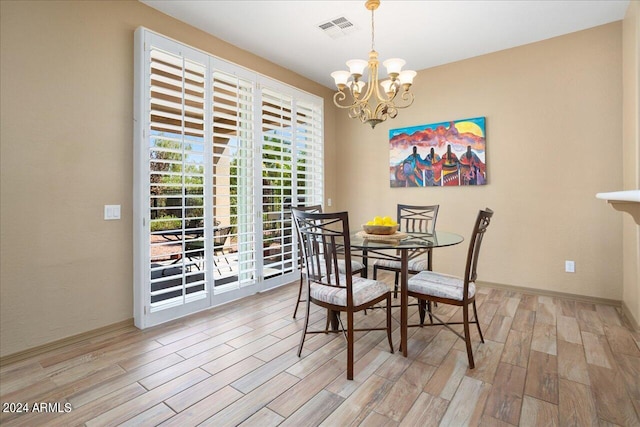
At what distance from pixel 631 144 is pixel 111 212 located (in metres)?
4.44

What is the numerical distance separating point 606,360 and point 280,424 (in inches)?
85.4

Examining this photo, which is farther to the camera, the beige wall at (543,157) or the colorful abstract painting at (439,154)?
the colorful abstract painting at (439,154)

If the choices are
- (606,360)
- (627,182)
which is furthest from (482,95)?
(606,360)

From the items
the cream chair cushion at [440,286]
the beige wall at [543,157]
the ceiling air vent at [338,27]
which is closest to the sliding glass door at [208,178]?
the ceiling air vent at [338,27]

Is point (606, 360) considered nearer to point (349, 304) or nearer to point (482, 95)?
point (349, 304)

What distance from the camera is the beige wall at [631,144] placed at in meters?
2.59

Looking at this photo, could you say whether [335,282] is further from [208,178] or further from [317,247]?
[208,178]

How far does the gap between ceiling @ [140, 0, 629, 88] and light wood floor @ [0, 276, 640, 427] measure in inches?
109

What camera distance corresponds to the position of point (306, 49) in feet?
11.9

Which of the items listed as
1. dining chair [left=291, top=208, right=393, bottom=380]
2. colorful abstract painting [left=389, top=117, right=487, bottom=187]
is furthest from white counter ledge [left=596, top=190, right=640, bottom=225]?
colorful abstract painting [left=389, top=117, right=487, bottom=187]

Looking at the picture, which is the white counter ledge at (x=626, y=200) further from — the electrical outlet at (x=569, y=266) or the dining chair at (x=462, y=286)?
the electrical outlet at (x=569, y=266)

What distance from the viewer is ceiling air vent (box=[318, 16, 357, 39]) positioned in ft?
9.93

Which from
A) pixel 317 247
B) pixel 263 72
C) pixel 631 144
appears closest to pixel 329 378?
pixel 317 247

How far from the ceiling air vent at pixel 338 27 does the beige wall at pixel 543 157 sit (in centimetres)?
68
